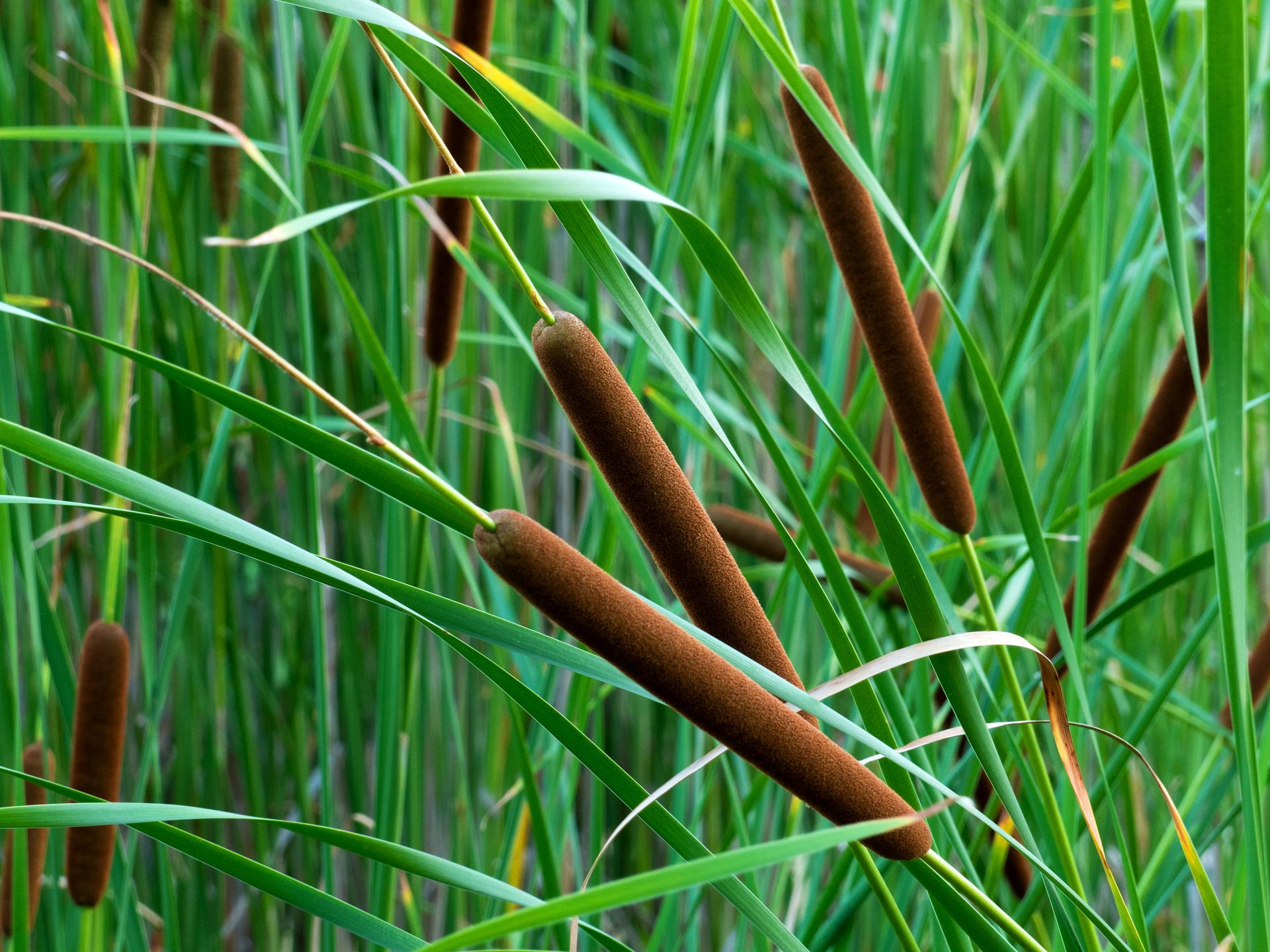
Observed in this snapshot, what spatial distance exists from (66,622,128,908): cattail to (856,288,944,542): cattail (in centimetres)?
54

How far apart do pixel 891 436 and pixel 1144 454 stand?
0.36 meters

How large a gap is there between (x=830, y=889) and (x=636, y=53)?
1.06m

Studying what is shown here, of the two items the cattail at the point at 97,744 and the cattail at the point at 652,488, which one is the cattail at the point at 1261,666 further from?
the cattail at the point at 97,744

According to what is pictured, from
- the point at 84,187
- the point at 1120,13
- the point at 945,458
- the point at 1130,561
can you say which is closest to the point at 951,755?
the point at 945,458

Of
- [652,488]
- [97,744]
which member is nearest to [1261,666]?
A: [652,488]

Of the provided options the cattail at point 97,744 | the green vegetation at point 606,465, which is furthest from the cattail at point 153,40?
the cattail at point 97,744

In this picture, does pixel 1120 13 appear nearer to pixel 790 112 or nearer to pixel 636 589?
pixel 636 589

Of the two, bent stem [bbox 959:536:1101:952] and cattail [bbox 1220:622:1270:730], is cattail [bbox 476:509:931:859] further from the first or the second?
cattail [bbox 1220:622:1270:730]

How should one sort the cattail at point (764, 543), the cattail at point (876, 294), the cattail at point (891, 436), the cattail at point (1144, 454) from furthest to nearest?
1. the cattail at point (891, 436)
2. the cattail at point (764, 543)
3. the cattail at point (1144, 454)
4. the cattail at point (876, 294)

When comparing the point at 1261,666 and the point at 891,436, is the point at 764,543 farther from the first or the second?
the point at 1261,666

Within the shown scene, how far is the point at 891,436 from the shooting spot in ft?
3.06

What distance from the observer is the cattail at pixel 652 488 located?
288mm

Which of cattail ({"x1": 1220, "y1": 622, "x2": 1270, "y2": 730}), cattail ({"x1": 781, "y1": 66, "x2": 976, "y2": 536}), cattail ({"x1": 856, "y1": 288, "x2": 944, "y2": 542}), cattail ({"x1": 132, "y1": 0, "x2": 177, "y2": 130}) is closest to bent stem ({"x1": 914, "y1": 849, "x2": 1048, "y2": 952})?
cattail ({"x1": 781, "y1": 66, "x2": 976, "y2": 536})

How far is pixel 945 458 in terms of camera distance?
18.7 inches
